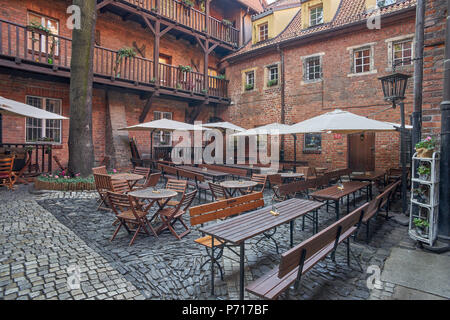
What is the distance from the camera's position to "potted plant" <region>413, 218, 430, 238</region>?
12.3 ft

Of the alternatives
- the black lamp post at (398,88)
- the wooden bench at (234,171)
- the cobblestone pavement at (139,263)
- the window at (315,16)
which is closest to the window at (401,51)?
the window at (315,16)

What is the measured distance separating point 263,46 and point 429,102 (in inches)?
434

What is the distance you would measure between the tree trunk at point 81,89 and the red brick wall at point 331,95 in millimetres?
8481

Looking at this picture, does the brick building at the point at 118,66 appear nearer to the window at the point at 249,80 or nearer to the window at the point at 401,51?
the window at the point at 249,80

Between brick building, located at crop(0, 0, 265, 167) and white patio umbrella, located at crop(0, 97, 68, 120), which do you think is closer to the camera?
white patio umbrella, located at crop(0, 97, 68, 120)

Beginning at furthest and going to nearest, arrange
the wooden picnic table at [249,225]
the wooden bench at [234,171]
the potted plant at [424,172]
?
the wooden bench at [234,171]
the potted plant at [424,172]
the wooden picnic table at [249,225]

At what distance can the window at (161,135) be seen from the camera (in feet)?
45.0

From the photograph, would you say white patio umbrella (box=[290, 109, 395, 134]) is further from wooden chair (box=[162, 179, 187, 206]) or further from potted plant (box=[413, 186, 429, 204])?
wooden chair (box=[162, 179, 187, 206])

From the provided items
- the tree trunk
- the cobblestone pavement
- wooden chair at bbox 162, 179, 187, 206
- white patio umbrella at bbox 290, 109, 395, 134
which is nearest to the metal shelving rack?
the cobblestone pavement

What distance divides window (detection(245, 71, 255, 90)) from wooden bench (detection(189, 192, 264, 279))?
1119 cm

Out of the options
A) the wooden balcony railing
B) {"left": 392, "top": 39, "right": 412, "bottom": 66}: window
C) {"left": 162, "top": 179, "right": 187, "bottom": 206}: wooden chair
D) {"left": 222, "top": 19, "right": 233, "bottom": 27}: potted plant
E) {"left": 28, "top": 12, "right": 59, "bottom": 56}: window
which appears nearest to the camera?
{"left": 162, "top": 179, "right": 187, "bottom": 206}: wooden chair

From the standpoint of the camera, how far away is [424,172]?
381 cm
